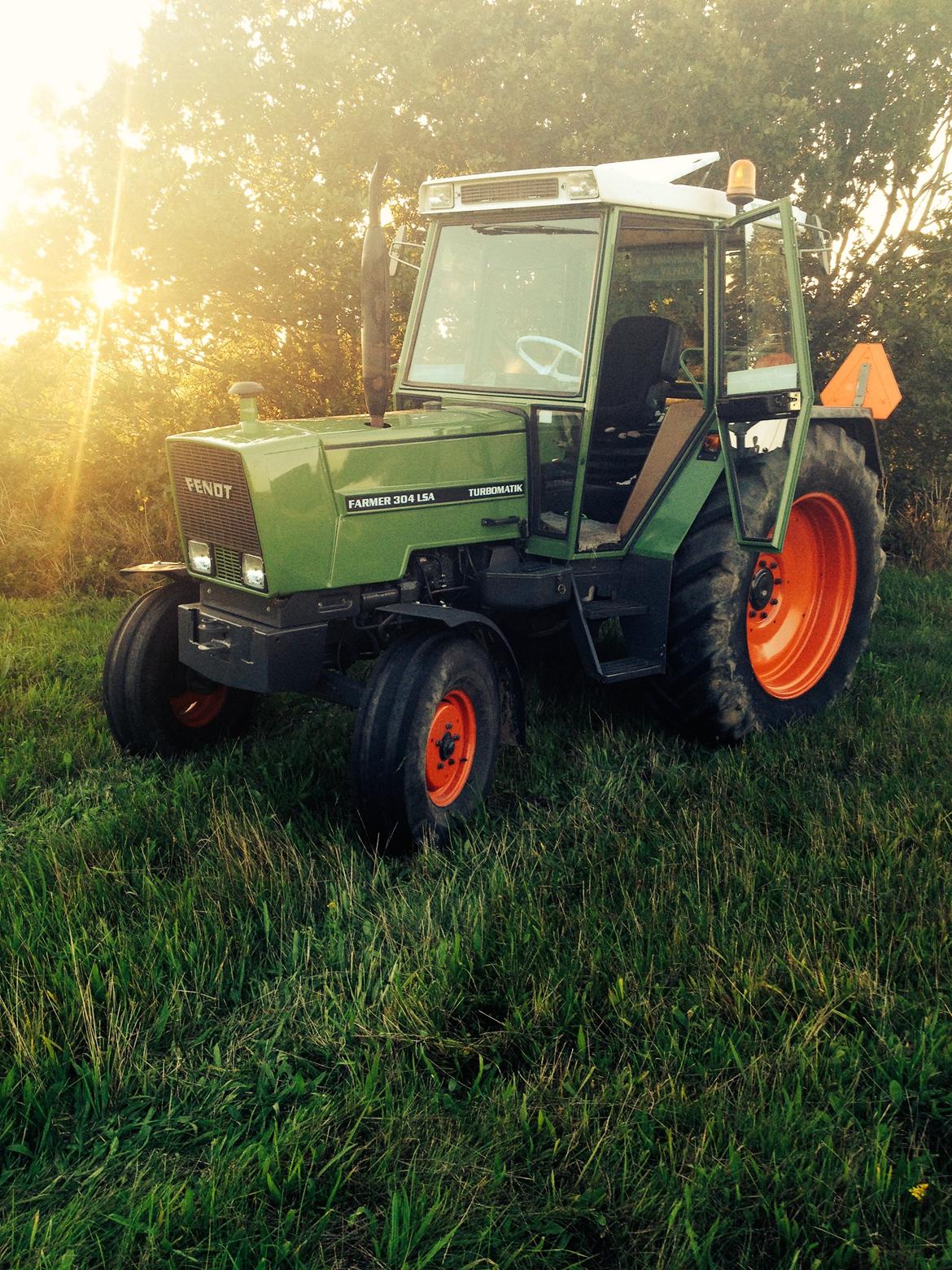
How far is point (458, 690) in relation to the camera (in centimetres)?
374

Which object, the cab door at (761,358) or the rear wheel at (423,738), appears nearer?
the rear wheel at (423,738)

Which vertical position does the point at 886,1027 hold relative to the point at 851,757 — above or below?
below

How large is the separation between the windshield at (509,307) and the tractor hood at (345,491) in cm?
27

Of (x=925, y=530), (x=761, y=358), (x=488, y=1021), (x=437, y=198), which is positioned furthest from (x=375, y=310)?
(x=925, y=530)

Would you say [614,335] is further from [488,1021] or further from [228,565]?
[488,1021]

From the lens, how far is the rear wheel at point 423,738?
3.47m

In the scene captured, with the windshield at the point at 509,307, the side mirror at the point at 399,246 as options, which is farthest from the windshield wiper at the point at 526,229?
the side mirror at the point at 399,246

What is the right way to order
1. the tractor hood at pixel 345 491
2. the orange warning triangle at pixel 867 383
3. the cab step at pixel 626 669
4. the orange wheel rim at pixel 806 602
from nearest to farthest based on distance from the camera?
the tractor hood at pixel 345 491
the cab step at pixel 626 669
the orange wheel rim at pixel 806 602
the orange warning triangle at pixel 867 383

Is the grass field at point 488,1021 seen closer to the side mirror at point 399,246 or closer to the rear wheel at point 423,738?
the rear wheel at point 423,738

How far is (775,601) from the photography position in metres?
5.02

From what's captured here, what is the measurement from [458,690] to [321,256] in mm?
4909

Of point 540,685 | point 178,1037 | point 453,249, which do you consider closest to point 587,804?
point 540,685

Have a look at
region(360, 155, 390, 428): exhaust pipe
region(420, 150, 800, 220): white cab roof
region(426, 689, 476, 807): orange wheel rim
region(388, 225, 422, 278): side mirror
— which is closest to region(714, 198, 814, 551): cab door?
region(420, 150, 800, 220): white cab roof

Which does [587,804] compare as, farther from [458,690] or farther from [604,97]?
[604,97]
